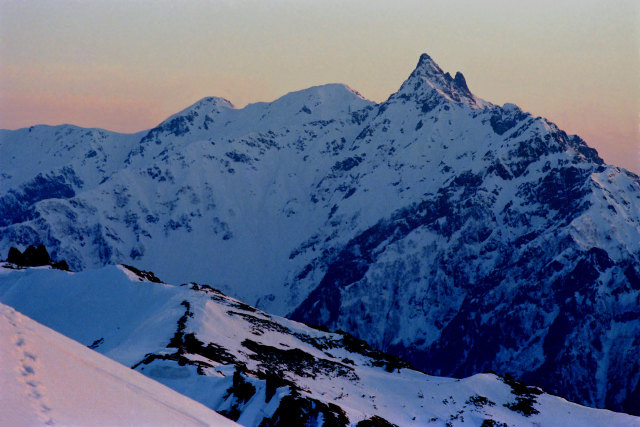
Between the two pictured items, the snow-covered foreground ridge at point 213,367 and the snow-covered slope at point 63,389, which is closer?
the snow-covered slope at point 63,389

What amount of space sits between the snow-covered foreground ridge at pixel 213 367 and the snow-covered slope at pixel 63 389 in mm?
27

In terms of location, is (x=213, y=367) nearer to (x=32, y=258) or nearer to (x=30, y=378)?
(x=30, y=378)

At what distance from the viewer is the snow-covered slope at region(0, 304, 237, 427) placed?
33.4ft

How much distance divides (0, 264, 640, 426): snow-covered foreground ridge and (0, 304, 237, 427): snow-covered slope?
3 centimetres

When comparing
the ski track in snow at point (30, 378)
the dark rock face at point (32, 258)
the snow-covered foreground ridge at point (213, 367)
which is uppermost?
the dark rock face at point (32, 258)

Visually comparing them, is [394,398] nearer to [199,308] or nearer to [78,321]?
[199,308]

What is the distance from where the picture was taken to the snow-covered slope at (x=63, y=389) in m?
10.2

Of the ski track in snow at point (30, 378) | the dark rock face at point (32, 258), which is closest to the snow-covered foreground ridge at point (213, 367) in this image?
the ski track in snow at point (30, 378)

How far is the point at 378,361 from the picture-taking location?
86.9 metres

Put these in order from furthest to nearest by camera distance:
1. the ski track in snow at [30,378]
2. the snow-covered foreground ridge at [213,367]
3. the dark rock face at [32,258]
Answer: the dark rock face at [32,258] < the snow-covered foreground ridge at [213,367] < the ski track in snow at [30,378]

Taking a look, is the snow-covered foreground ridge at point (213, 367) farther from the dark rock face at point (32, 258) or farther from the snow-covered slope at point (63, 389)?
the dark rock face at point (32, 258)

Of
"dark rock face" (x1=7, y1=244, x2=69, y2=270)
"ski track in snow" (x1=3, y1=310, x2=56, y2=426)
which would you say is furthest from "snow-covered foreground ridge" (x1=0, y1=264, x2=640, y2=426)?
"dark rock face" (x1=7, y1=244, x2=69, y2=270)

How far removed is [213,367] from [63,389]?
48.8m

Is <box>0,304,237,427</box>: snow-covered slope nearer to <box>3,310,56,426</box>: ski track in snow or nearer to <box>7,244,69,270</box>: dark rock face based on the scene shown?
<box>3,310,56,426</box>: ski track in snow
